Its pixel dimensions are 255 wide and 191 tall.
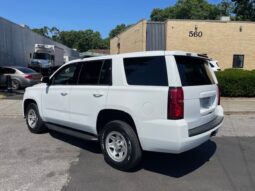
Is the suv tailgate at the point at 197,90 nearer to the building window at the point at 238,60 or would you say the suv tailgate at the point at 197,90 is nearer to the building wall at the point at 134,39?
the building wall at the point at 134,39

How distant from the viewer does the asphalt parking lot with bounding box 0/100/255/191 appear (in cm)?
443

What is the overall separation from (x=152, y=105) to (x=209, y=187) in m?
1.47

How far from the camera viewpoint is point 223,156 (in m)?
5.81

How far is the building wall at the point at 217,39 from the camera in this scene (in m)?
26.5

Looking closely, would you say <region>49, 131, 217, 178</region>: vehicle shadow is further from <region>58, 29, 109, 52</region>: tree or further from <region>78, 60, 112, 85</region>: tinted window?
<region>58, 29, 109, 52</region>: tree

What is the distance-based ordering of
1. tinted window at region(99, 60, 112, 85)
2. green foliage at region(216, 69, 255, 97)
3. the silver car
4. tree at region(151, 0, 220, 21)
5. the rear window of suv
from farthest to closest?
tree at region(151, 0, 220, 21), the silver car, green foliage at region(216, 69, 255, 97), tinted window at region(99, 60, 112, 85), the rear window of suv

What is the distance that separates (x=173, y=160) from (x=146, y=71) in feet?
6.22

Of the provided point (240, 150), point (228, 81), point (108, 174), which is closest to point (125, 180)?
point (108, 174)

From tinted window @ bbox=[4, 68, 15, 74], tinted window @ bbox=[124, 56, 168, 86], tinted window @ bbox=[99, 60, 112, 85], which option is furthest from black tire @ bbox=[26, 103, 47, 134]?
tinted window @ bbox=[4, 68, 15, 74]

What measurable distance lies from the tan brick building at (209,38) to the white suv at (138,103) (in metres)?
21.7

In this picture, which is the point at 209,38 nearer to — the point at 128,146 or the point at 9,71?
the point at 9,71

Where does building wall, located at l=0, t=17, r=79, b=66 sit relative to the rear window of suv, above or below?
above

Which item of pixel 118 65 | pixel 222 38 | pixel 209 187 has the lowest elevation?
pixel 209 187

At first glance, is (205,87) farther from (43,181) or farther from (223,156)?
(43,181)
